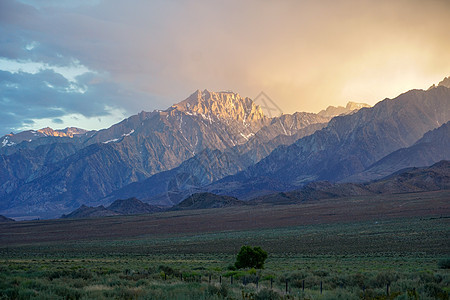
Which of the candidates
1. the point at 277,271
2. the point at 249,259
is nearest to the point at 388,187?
the point at 249,259

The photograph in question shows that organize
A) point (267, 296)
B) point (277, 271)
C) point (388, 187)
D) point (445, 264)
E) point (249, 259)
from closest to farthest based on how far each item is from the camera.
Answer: point (267, 296), point (445, 264), point (277, 271), point (249, 259), point (388, 187)

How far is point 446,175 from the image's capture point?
183 meters

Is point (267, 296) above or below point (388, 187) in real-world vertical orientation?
below

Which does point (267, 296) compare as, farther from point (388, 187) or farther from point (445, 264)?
point (388, 187)

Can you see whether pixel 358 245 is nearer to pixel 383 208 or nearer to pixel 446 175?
pixel 383 208

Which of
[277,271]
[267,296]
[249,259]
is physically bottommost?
[277,271]

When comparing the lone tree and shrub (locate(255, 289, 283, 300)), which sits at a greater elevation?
shrub (locate(255, 289, 283, 300))

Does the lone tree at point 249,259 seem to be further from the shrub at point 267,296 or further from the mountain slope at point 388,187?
the mountain slope at point 388,187

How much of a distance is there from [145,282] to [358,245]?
3770 cm

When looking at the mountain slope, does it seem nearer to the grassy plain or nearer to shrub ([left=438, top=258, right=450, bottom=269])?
the grassy plain

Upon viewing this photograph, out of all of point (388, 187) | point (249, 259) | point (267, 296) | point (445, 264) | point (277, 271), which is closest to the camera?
point (267, 296)

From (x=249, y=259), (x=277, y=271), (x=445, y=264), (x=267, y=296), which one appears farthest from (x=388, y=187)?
(x=267, y=296)

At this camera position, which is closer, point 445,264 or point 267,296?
point 267,296

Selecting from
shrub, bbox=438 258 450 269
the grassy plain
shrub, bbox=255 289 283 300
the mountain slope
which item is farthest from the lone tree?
the mountain slope
